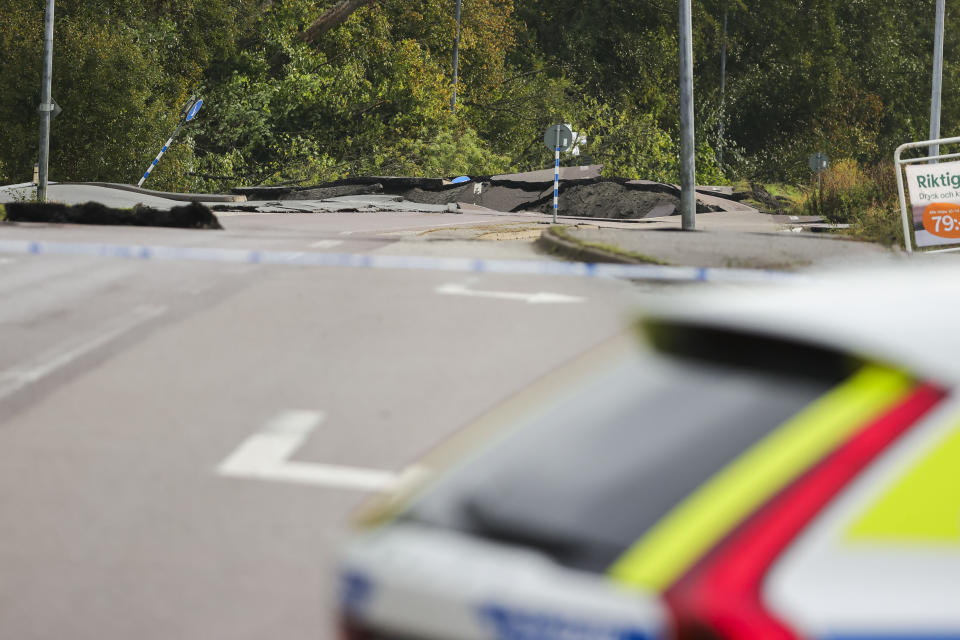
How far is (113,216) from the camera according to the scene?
17.5m

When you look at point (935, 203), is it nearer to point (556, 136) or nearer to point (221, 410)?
point (221, 410)

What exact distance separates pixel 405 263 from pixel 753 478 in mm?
12051

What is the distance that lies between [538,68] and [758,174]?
41.1 feet

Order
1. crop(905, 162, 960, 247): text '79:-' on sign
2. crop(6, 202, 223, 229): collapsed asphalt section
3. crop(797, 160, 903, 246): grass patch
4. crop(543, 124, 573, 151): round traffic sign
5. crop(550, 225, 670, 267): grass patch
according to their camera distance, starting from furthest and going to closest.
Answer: crop(543, 124, 573, 151): round traffic sign → crop(797, 160, 903, 246): grass patch → crop(6, 202, 223, 229): collapsed asphalt section → crop(905, 162, 960, 247): text '79:-' on sign → crop(550, 225, 670, 267): grass patch

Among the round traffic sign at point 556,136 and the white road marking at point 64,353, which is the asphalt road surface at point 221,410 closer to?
the white road marking at point 64,353

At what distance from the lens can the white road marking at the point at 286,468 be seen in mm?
5781

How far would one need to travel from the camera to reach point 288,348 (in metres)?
8.91

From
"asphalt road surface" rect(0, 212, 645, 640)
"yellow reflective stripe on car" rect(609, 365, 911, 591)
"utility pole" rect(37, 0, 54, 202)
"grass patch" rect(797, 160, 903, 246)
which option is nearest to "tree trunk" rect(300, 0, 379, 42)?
"utility pole" rect(37, 0, 54, 202)

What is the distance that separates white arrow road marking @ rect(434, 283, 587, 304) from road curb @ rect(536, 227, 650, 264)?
214cm

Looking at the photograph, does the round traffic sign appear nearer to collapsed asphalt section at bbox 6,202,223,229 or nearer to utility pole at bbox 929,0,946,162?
collapsed asphalt section at bbox 6,202,223,229

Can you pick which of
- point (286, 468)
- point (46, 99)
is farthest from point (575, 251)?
point (46, 99)

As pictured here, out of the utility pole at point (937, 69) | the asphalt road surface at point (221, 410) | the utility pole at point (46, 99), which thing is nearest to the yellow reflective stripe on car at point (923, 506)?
the asphalt road surface at point (221, 410)

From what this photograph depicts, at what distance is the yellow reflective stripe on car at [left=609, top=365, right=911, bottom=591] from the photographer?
5.22ft


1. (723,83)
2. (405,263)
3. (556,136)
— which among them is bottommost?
(405,263)
